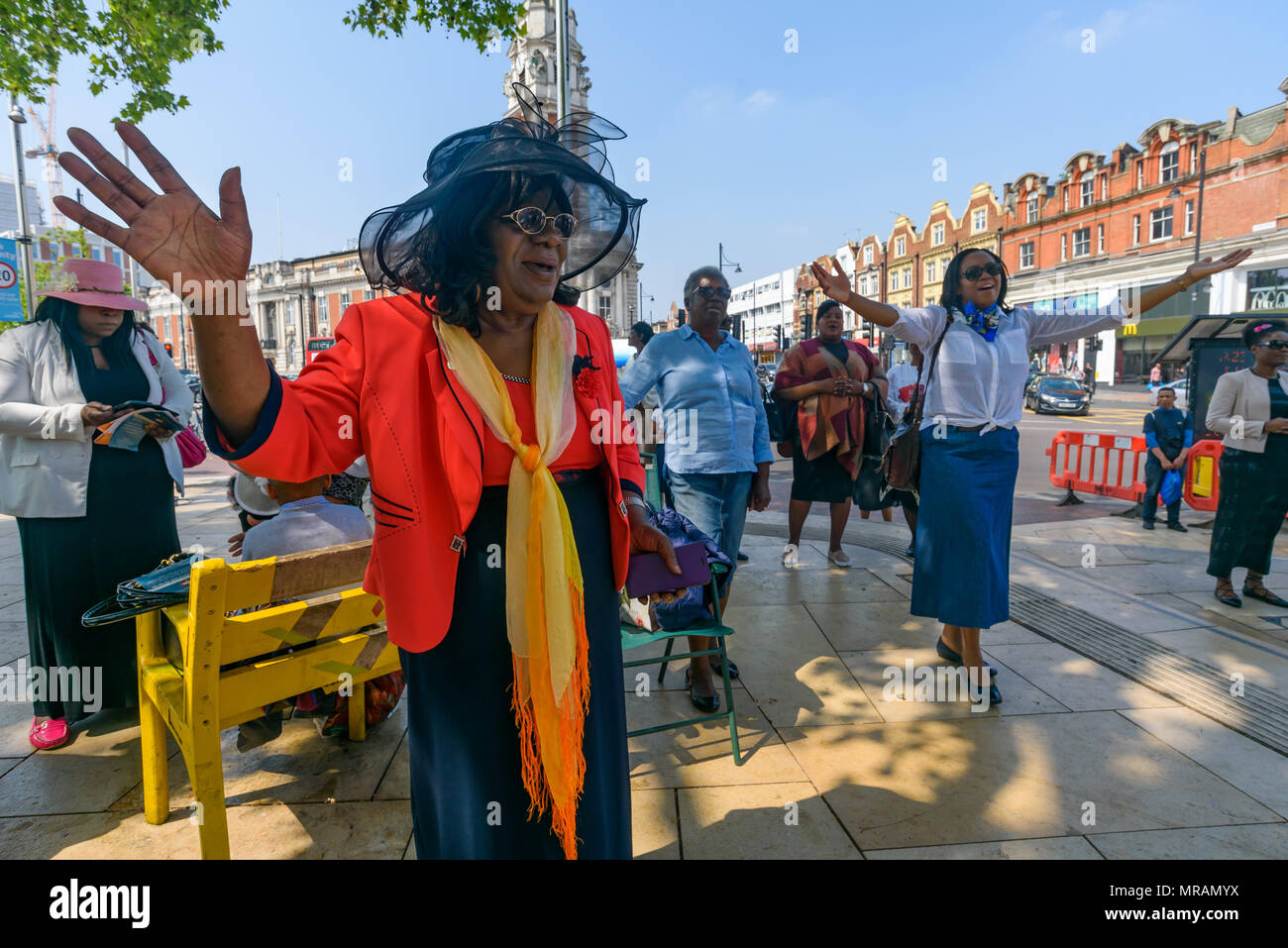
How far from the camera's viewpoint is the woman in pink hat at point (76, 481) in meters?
A: 3.20

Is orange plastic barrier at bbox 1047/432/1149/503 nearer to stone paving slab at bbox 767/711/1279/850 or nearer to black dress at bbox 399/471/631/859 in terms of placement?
stone paving slab at bbox 767/711/1279/850

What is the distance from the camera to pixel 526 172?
1.69 metres

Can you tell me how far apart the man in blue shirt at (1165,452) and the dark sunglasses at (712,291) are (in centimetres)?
610

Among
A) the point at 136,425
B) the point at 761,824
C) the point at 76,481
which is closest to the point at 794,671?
the point at 761,824

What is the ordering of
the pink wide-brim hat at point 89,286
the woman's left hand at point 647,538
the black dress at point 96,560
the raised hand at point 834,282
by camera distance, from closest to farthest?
1. the woman's left hand at point 647,538
2. the raised hand at point 834,282
3. the pink wide-brim hat at point 89,286
4. the black dress at point 96,560

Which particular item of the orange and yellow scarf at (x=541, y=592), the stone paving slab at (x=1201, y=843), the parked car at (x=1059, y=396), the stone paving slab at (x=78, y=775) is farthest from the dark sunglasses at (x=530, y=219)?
the parked car at (x=1059, y=396)

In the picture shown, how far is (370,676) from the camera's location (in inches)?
111

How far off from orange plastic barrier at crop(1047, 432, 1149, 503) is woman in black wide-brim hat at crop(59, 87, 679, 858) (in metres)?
8.97

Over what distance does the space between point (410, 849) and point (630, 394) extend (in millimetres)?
2455

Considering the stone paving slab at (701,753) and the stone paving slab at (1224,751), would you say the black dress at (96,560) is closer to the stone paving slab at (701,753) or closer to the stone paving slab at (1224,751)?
the stone paving slab at (701,753)

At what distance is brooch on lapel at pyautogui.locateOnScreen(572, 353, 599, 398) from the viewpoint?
179 centimetres
